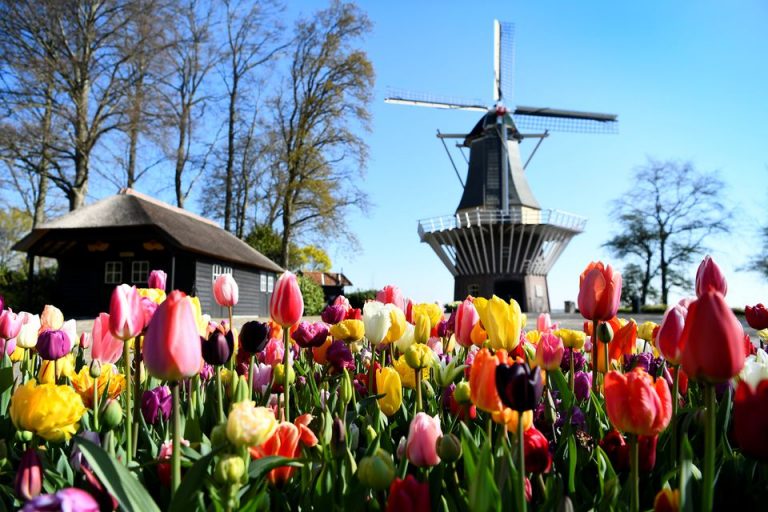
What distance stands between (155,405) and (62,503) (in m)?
0.88

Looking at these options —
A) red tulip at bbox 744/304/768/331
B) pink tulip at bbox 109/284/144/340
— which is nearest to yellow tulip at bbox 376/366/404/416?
pink tulip at bbox 109/284/144/340

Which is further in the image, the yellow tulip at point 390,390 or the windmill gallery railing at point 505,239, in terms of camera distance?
the windmill gallery railing at point 505,239

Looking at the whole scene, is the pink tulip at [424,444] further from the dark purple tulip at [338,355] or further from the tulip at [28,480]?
the dark purple tulip at [338,355]

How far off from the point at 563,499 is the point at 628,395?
21cm

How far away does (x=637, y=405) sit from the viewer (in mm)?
928

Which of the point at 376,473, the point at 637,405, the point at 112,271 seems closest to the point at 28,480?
the point at 376,473

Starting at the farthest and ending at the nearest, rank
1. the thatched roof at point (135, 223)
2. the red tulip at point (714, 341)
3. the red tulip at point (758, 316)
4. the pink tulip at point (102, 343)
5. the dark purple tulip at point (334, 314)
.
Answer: the thatched roof at point (135, 223) → the dark purple tulip at point (334, 314) → the red tulip at point (758, 316) → the pink tulip at point (102, 343) → the red tulip at point (714, 341)

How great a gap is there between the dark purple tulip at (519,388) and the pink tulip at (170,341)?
49cm

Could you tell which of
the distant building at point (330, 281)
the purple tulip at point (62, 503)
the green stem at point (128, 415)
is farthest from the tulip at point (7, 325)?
the distant building at point (330, 281)

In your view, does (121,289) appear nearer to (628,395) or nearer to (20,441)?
(20,441)

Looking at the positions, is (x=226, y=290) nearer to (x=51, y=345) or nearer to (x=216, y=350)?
(x=51, y=345)

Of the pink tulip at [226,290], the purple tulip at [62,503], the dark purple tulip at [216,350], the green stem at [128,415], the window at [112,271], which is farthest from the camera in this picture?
the window at [112,271]

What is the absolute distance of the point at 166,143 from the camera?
20.1 meters

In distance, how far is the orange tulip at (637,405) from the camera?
3.04 feet
